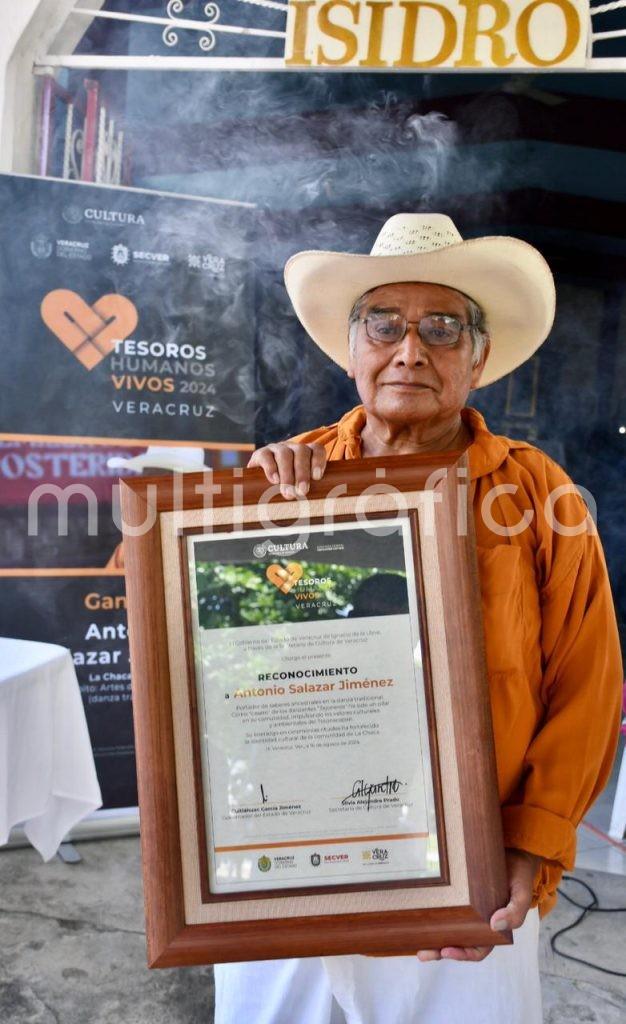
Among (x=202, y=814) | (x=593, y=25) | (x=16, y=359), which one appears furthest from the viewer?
(x=593, y=25)

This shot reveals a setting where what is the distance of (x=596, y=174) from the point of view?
4.77m

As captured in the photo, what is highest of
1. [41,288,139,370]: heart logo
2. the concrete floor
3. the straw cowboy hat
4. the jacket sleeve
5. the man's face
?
[41,288,139,370]: heart logo

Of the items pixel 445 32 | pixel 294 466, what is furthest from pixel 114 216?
pixel 294 466

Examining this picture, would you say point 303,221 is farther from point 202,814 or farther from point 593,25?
point 202,814

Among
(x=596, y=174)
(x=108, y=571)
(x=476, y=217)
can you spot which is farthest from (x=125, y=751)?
(x=596, y=174)

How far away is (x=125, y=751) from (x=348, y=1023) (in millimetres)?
2559

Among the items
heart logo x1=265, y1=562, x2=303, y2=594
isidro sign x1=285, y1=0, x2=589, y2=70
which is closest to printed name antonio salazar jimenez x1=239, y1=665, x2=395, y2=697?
heart logo x1=265, y1=562, x2=303, y2=594

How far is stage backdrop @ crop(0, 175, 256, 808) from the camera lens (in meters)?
3.79

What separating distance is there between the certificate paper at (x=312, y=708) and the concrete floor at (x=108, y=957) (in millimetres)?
1883

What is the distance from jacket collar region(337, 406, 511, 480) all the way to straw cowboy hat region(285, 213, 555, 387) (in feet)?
0.91

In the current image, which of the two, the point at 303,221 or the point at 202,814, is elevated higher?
the point at 303,221

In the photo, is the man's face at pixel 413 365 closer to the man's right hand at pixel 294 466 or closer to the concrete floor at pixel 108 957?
the man's right hand at pixel 294 466

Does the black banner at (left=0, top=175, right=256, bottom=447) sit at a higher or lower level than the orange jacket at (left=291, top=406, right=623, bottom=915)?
higher

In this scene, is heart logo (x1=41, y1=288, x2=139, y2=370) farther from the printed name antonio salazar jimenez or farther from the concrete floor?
the printed name antonio salazar jimenez
